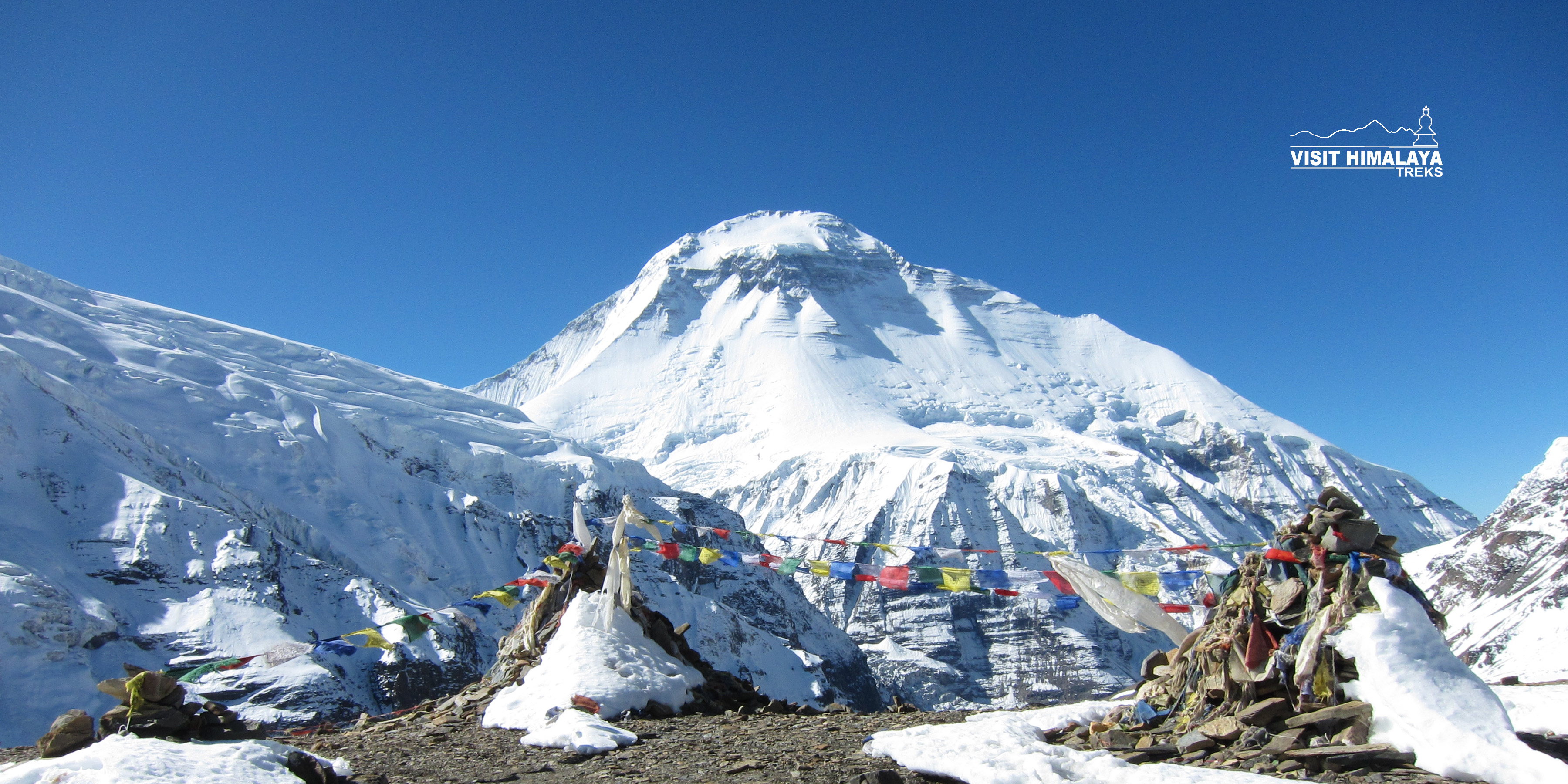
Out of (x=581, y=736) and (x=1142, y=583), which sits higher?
(x=1142, y=583)

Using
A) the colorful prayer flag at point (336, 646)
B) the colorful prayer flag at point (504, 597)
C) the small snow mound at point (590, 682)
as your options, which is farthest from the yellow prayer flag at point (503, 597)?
the small snow mound at point (590, 682)

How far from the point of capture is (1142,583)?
42.7 feet

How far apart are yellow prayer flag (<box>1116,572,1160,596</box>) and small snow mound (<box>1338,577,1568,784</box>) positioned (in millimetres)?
4636

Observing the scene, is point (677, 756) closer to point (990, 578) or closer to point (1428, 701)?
point (1428, 701)

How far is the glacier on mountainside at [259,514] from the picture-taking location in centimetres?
4850

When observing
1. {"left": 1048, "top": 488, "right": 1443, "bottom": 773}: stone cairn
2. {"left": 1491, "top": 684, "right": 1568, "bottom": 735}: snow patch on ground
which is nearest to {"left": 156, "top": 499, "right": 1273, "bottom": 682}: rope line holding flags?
{"left": 1048, "top": 488, "right": 1443, "bottom": 773}: stone cairn

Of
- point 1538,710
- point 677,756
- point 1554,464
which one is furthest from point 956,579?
point 1554,464

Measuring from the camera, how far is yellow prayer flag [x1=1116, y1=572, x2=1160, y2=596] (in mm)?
12891

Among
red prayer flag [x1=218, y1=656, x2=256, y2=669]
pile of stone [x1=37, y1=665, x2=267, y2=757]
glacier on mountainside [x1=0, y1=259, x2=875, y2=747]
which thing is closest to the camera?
pile of stone [x1=37, y1=665, x2=267, y2=757]

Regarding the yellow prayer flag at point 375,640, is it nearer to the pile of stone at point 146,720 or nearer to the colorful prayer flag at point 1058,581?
the pile of stone at point 146,720

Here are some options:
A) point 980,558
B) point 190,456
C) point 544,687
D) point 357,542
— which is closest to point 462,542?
point 357,542

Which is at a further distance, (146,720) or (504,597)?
(504,597)

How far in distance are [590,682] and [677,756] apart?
11.7ft

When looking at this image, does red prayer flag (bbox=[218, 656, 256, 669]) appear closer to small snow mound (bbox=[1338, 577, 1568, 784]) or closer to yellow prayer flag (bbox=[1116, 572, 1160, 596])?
yellow prayer flag (bbox=[1116, 572, 1160, 596])
